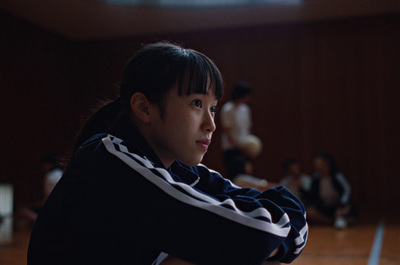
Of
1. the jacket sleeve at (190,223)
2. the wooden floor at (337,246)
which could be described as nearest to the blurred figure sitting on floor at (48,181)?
the wooden floor at (337,246)

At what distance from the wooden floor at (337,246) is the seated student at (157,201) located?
1.68 meters

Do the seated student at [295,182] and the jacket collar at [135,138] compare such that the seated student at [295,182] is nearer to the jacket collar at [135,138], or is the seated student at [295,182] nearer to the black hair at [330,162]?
the black hair at [330,162]

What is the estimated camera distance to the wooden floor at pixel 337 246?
2410 millimetres

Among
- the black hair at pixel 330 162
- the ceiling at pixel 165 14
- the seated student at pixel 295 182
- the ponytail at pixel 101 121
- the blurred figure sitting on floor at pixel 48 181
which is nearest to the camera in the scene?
the ponytail at pixel 101 121

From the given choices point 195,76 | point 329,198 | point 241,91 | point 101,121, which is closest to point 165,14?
point 241,91

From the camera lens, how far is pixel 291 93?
632 cm

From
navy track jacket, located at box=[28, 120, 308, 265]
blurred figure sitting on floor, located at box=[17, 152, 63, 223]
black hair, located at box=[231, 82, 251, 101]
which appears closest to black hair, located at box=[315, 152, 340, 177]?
black hair, located at box=[231, 82, 251, 101]

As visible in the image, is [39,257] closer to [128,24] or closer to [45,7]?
[45,7]

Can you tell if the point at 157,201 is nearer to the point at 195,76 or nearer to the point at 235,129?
the point at 195,76

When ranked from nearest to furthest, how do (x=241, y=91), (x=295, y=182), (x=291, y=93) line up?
(x=241, y=91) < (x=295, y=182) < (x=291, y=93)

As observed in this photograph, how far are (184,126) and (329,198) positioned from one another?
4156 millimetres

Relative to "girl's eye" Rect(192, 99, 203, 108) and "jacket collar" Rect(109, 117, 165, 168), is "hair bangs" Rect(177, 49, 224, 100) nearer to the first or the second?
"girl's eye" Rect(192, 99, 203, 108)

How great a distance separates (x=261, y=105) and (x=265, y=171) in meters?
0.99

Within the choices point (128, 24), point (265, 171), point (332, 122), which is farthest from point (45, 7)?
point (332, 122)
